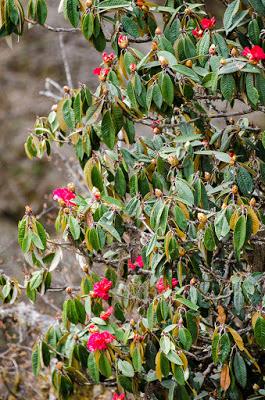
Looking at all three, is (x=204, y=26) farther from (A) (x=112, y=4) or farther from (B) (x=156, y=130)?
(B) (x=156, y=130)

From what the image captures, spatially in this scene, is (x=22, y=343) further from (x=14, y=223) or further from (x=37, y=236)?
(x=37, y=236)

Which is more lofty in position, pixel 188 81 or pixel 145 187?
pixel 188 81

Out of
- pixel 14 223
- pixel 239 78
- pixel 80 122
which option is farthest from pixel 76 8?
pixel 14 223

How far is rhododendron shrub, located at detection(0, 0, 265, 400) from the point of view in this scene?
2389mm

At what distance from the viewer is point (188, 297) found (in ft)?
8.59

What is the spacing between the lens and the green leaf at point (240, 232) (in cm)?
222

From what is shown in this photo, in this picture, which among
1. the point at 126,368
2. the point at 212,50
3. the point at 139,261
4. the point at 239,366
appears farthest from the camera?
the point at 139,261

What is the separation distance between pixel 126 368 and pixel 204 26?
1.22 meters

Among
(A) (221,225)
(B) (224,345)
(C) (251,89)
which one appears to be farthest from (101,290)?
(C) (251,89)

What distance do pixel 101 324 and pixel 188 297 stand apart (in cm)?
32

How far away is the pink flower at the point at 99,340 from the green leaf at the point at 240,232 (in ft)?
2.02

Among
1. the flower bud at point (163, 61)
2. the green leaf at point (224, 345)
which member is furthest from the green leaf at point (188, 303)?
the flower bud at point (163, 61)

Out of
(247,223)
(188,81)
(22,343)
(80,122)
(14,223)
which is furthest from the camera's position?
(14,223)

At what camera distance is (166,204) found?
2328mm
